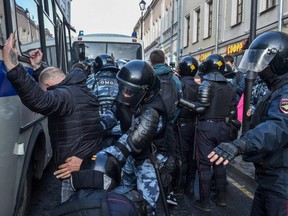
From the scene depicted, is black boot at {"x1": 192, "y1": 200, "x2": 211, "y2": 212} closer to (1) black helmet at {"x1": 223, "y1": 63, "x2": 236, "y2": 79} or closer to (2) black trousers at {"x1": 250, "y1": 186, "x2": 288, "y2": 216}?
Answer: (2) black trousers at {"x1": 250, "y1": 186, "x2": 288, "y2": 216}

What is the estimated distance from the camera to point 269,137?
7.45 feet

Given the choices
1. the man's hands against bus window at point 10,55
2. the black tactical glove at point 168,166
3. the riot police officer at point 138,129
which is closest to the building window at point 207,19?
the black tactical glove at point 168,166

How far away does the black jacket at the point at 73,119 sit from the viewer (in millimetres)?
2775

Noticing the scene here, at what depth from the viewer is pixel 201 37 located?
23.6 metres

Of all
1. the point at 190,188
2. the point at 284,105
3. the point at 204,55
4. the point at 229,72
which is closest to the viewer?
the point at 284,105

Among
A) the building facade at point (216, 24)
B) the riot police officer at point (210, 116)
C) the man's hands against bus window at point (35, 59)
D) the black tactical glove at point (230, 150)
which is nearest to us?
the black tactical glove at point (230, 150)

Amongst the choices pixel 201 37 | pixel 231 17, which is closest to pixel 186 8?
pixel 201 37

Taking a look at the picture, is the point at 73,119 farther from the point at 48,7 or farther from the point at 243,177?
the point at 243,177

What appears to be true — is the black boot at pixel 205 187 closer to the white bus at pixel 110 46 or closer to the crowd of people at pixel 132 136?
the crowd of people at pixel 132 136

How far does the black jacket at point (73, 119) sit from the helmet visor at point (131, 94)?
33 centimetres

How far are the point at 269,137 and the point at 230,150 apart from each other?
26 centimetres

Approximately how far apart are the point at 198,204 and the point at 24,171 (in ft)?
7.52

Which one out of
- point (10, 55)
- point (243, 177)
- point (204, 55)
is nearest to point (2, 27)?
point (10, 55)

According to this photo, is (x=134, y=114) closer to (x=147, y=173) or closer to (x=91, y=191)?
(x=147, y=173)
